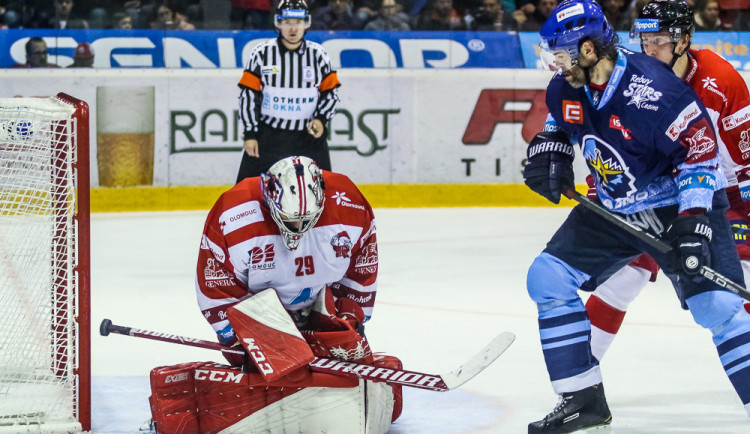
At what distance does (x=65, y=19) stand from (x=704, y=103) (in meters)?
4.45

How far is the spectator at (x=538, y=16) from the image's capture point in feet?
24.5

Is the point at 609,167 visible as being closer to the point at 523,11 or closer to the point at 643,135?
the point at 643,135

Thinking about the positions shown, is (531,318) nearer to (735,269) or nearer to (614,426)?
(614,426)

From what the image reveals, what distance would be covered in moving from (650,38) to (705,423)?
3.47ft

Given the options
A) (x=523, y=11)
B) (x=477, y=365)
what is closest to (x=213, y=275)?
(x=477, y=365)

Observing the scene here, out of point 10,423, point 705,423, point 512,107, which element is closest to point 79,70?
point 512,107

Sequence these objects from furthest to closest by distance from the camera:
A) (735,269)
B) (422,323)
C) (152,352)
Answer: (422,323) → (152,352) → (735,269)

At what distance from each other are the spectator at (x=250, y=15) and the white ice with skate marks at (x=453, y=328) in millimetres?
1192

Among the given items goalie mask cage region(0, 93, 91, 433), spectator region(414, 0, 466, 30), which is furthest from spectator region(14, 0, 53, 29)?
goalie mask cage region(0, 93, 91, 433)

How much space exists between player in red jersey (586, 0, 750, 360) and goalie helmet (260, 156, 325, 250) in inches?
39.0

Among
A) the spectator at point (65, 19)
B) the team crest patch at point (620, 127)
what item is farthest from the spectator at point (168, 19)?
the team crest patch at point (620, 127)

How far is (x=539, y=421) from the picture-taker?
10.1 ft

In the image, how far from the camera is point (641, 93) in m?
2.83

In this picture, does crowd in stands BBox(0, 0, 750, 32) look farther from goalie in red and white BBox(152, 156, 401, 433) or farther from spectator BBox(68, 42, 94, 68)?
goalie in red and white BBox(152, 156, 401, 433)
